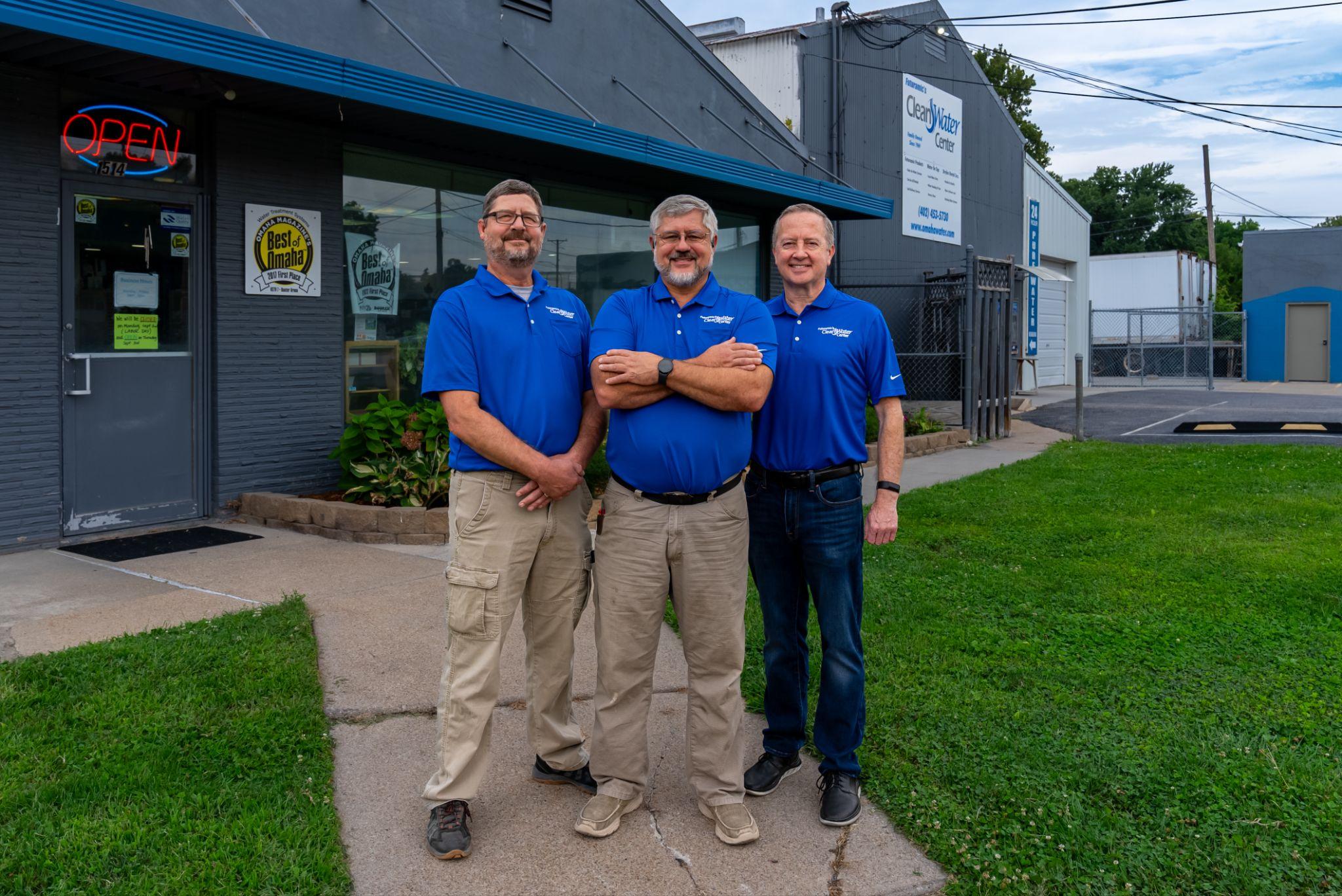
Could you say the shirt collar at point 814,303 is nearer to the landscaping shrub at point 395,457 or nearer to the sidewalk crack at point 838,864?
the sidewalk crack at point 838,864

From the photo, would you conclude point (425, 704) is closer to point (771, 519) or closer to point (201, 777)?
point (201, 777)

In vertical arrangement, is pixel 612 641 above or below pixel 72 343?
below

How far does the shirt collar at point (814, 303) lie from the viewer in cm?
371

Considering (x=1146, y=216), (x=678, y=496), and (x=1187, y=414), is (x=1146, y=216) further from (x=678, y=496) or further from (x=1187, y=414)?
(x=678, y=496)

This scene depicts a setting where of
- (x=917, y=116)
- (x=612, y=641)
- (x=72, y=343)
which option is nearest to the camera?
(x=612, y=641)

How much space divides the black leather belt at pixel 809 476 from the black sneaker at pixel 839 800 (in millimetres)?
965

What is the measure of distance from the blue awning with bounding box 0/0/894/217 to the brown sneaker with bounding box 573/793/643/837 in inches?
195

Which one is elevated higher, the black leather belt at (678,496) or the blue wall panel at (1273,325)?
the blue wall panel at (1273,325)

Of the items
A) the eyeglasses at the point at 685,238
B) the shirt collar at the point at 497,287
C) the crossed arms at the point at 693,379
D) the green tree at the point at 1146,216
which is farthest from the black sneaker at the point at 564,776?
the green tree at the point at 1146,216

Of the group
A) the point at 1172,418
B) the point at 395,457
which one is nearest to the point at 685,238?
the point at 395,457

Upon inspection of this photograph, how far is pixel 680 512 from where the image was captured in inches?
135

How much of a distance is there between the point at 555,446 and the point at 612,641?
0.64 metres

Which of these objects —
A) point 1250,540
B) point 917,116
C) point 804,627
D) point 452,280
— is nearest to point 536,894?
point 804,627

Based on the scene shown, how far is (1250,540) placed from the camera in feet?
24.8
